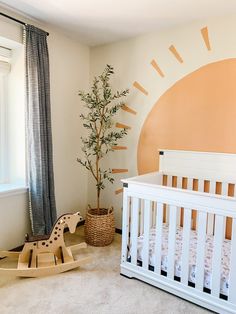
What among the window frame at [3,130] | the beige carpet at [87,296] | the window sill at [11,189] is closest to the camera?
the beige carpet at [87,296]

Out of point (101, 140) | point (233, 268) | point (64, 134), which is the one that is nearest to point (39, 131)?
point (64, 134)

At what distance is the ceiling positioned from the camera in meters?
2.17

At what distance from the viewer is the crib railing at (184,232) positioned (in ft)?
5.49

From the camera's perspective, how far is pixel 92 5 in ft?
7.28

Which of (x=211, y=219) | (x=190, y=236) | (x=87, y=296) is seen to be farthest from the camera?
(x=211, y=219)

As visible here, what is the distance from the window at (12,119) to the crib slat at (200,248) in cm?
180

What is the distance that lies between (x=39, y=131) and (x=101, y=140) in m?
0.68

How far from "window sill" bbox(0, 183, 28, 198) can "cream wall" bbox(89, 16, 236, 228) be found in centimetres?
102

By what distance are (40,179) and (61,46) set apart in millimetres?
1523

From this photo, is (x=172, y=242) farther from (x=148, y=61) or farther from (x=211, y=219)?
(x=148, y=61)

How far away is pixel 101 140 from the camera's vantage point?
2.87 metres

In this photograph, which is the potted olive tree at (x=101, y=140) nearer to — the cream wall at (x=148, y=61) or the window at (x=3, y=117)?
the cream wall at (x=148, y=61)

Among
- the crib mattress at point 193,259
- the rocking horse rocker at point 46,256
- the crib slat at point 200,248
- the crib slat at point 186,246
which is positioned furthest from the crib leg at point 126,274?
the crib slat at point 200,248

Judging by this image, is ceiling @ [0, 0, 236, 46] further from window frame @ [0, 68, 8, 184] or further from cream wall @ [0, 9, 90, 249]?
window frame @ [0, 68, 8, 184]
